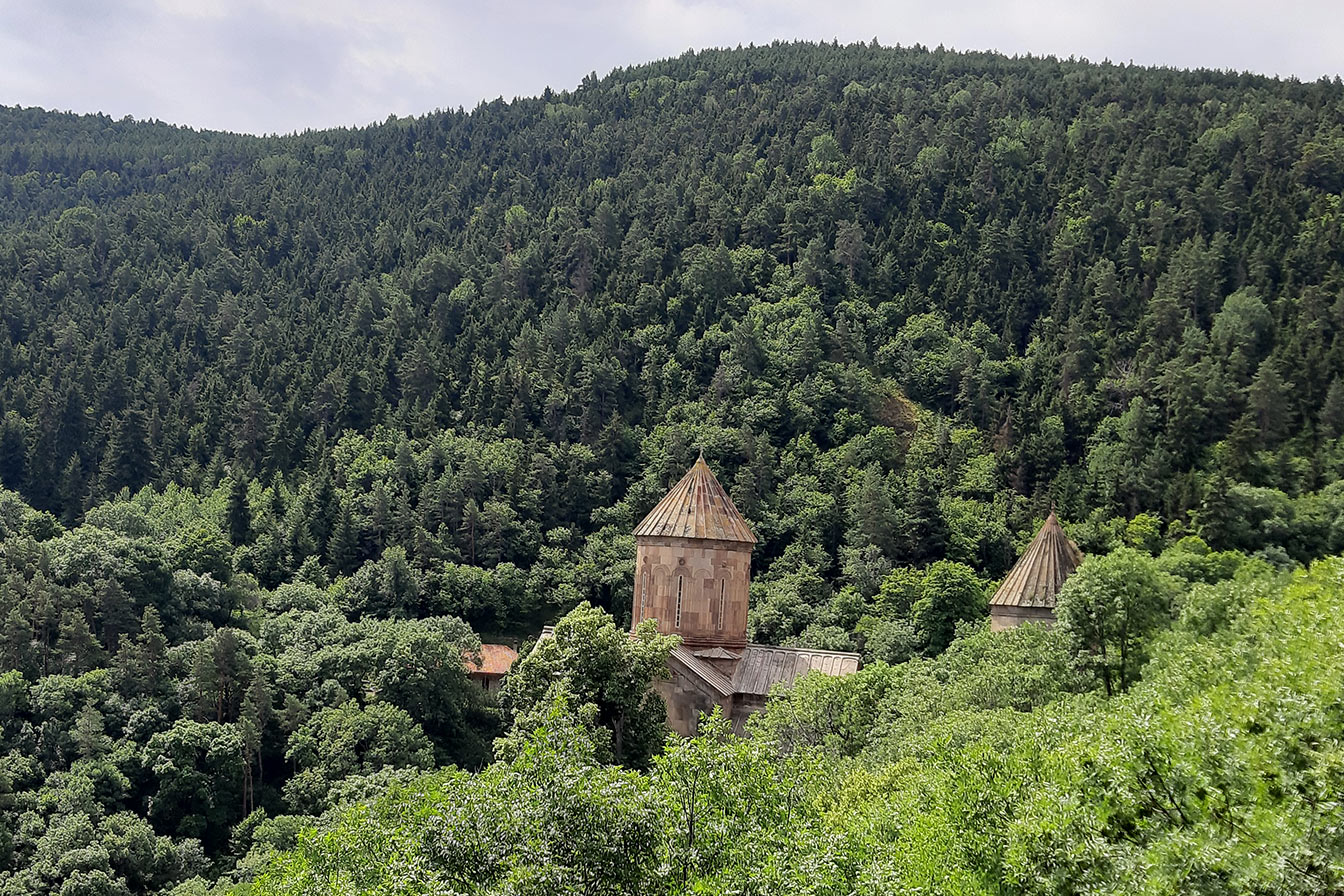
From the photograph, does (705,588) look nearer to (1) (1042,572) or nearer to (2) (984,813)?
(1) (1042,572)

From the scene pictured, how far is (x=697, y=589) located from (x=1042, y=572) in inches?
→ 432

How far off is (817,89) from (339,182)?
161 feet

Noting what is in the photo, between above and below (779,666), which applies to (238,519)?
above

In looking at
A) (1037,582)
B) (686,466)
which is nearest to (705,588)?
(1037,582)

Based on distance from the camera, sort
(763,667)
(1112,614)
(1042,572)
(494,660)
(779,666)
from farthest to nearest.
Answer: (494,660), (1042,572), (779,666), (763,667), (1112,614)

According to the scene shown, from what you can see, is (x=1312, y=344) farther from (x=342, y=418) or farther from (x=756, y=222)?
(x=342, y=418)

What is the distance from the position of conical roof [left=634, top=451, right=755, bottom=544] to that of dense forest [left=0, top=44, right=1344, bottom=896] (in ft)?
19.1

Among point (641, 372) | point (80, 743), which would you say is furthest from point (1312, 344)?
point (80, 743)

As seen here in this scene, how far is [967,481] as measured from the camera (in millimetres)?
78562

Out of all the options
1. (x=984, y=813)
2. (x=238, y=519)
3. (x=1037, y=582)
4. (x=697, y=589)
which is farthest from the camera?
(x=238, y=519)

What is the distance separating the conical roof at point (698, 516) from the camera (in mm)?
38719

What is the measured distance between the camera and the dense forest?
1780 centimetres

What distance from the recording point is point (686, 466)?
8250 centimetres

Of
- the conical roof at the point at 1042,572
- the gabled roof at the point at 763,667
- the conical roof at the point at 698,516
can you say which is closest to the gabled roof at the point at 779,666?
the gabled roof at the point at 763,667
